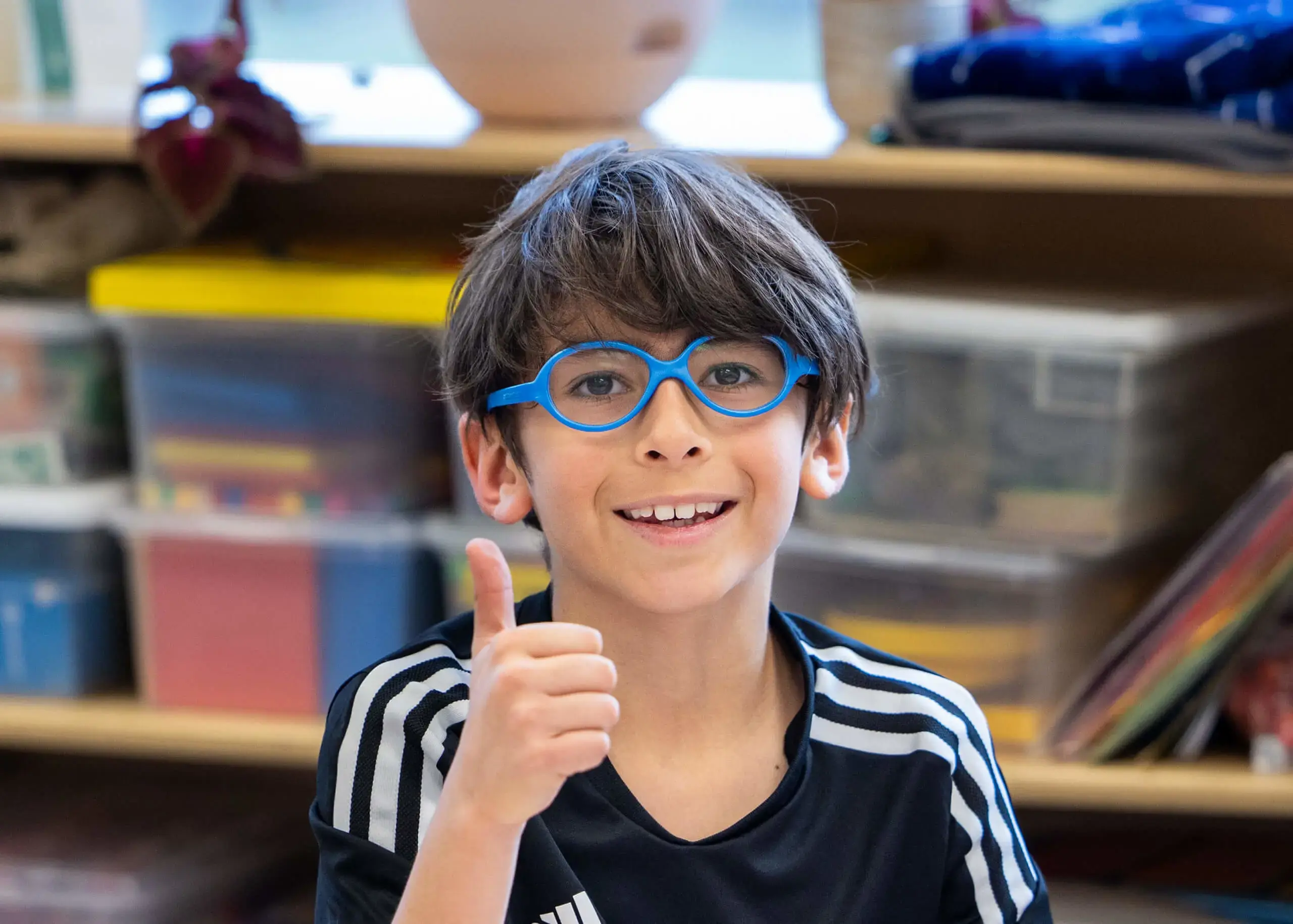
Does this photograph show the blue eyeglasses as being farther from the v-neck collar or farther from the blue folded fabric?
the blue folded fabric

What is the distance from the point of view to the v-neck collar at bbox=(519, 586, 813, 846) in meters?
0.82

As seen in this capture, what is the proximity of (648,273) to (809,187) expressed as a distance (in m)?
0.77

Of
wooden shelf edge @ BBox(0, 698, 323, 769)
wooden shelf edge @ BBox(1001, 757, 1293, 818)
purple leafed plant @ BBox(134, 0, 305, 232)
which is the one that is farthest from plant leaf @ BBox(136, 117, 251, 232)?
wooden shelf edge @ BBox(1001, 757, 1293, 818)

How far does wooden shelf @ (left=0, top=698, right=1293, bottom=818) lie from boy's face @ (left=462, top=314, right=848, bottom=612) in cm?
63

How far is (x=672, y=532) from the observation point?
2.57 ft

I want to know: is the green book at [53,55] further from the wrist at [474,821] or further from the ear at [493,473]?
the wrist at [474,821]

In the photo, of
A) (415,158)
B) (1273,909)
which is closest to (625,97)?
(415,158)

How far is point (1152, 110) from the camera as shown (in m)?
1.22

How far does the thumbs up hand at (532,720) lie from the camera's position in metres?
0.66

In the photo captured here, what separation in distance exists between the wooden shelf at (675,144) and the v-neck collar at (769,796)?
19.1 inches

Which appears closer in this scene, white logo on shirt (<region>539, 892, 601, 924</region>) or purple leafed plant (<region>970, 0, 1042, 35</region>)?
white logo on shirt (<region>539, 892, 601, 924</region>)

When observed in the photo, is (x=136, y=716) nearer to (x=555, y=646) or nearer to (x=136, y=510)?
(x=136, y=510)

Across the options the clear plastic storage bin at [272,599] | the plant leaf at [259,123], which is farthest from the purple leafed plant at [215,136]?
the clear plastic storage bin at [272,599]

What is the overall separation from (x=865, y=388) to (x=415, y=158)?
20.8 inches
